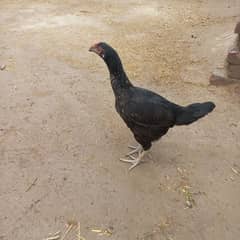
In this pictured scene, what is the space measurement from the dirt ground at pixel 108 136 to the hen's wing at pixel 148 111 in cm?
46

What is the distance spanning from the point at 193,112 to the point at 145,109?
41 centimetres

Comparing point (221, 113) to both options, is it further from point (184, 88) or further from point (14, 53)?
point (14, 53)

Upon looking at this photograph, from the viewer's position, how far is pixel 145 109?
3.92 m

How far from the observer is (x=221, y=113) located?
16.4 feet

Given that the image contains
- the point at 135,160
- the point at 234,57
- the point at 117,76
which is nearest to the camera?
the point at 117,76

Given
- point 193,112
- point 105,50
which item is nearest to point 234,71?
point 193,112

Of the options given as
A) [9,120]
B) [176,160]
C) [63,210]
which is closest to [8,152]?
[9,120]

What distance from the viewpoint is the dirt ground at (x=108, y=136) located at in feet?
11.9

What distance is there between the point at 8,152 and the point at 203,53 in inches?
123

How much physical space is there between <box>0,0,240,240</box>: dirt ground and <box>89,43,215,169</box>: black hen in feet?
1.29

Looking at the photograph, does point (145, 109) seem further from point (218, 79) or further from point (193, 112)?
Result: point (218, 79)

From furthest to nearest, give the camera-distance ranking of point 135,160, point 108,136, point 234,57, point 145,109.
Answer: point 234,57 → point 108,136 → point 135,160 → point 145,109

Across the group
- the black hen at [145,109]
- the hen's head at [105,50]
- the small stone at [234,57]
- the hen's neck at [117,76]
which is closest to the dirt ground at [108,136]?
the small stone at [234,57]

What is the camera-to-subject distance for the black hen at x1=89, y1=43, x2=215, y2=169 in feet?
12.9
